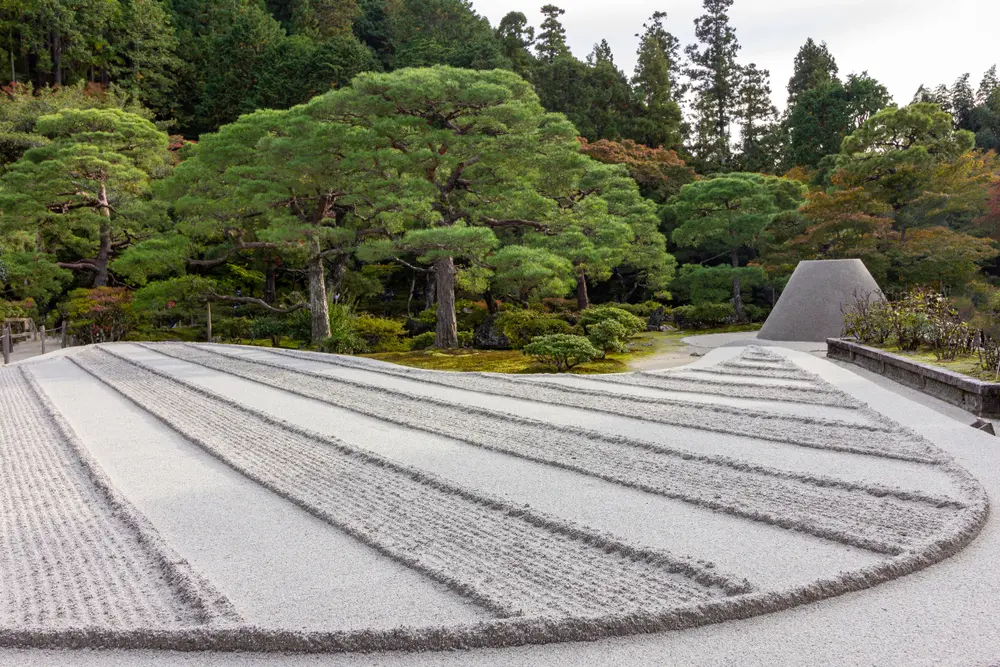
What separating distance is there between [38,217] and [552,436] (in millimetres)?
15772

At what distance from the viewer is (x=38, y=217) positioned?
15703 mm

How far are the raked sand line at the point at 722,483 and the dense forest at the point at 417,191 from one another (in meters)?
5.64

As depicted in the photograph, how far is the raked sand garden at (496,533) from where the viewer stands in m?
2.03

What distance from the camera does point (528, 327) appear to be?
1145 cm

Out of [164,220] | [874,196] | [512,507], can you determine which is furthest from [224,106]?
[512,507]

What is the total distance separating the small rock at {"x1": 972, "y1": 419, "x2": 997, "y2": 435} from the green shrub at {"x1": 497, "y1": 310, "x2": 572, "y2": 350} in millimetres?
7053

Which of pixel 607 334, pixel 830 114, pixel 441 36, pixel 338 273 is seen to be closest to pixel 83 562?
pixel 607 334

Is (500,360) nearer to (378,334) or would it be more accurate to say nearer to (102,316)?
(378,334)

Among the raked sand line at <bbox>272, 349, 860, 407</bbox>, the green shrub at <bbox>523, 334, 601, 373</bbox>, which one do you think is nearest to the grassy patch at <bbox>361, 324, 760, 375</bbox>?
the green shrub at <bbox>523, 334, 601, 373</bbox>

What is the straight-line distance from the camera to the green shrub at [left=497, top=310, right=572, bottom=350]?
37.4 feet

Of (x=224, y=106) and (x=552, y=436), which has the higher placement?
(x=224, y=106)

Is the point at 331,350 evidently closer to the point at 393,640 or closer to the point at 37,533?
the point at 37,533

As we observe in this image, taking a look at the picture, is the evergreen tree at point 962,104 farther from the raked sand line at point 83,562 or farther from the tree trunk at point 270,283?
the raked sand line at point 83,562

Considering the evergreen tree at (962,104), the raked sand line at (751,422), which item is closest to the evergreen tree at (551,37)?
the evergreen tree at (962,104)
